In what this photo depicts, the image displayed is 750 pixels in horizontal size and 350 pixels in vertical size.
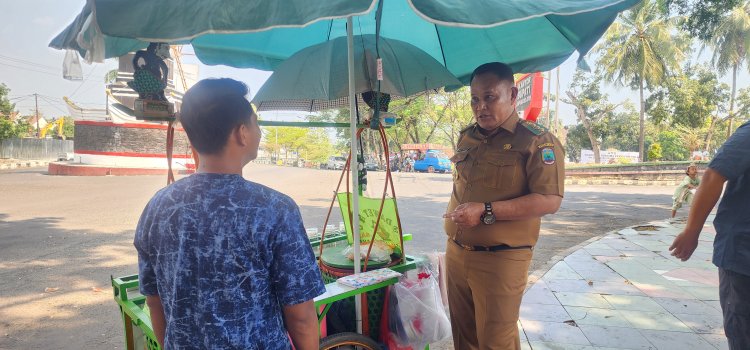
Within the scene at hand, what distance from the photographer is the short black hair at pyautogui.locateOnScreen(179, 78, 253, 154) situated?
3.51ft

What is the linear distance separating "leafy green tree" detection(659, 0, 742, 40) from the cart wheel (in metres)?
7.89

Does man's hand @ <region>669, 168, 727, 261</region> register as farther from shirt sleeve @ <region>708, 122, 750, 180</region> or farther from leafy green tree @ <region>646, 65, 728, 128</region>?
leafy green tree @ <region>646, 65, 728, 128</region>

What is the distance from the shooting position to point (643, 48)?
2289 cm

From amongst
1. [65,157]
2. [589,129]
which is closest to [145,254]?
[589,129]

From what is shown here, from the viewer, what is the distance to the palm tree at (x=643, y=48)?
22969 mm

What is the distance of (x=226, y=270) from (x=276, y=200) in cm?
22

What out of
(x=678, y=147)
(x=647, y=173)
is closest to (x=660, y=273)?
(x=647, y=173)

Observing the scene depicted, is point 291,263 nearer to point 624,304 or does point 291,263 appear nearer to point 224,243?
point 224,243

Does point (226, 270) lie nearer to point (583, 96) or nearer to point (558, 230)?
point (558, 230)

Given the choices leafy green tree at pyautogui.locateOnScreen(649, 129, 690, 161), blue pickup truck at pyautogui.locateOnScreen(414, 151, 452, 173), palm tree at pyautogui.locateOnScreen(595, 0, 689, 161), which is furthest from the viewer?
leafy green tree at pyautogui.locateOnScreen(649, 129, 690, 161)

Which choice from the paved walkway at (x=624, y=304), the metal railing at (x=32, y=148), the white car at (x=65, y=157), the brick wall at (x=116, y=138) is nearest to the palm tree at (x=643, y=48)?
the paved walkway at (x=624, y=304)

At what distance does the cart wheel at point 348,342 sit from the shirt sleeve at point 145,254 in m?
0.86

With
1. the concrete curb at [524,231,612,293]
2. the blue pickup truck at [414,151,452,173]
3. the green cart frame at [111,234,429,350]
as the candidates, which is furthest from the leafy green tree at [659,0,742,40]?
the blue pickup truck at [414,151,452,173]

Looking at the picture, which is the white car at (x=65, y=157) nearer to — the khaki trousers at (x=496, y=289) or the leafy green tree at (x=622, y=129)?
the khaki trousers at (x=496, y=289)
